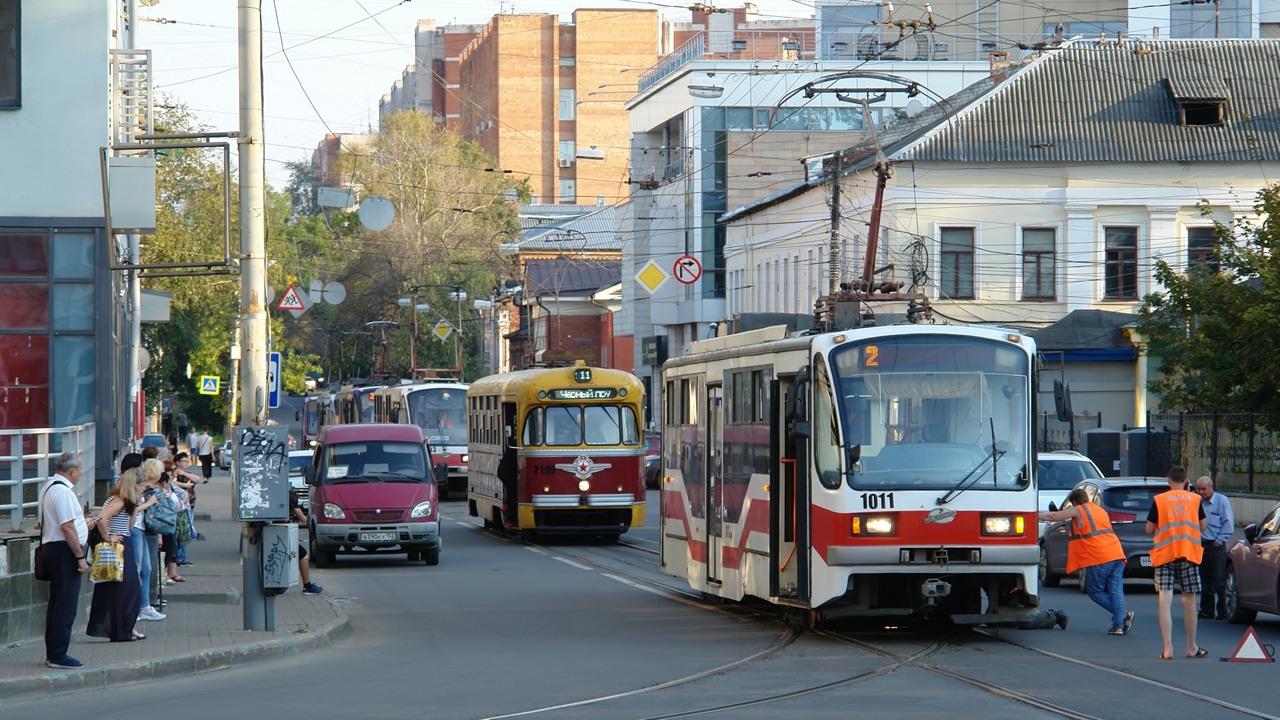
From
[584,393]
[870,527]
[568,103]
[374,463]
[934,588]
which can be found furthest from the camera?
[568,103]

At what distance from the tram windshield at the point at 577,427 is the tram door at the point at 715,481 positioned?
12.0 metres

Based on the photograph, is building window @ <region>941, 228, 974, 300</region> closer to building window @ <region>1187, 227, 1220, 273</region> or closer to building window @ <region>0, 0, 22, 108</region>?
building window @ <region>1187, 227, 1220, 273</region>

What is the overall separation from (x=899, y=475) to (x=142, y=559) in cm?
700

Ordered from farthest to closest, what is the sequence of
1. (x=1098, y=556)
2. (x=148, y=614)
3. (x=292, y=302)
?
(x=292, y=302), (x=148, y=614), (x=1098, y=556)

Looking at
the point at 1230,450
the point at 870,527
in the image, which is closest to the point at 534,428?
the point at 1230,450

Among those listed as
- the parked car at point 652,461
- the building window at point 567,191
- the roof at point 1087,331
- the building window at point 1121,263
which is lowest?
the parked car at point 652,461

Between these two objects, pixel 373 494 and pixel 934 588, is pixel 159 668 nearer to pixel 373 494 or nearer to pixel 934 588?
pixel 934 588

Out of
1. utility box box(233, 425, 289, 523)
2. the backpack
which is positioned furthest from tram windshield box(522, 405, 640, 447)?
utility box box(233, 425, 289, 523)

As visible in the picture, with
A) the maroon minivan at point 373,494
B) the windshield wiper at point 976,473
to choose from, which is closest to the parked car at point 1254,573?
the windshield wiper at point 976,473

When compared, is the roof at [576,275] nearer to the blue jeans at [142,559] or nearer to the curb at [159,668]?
the blue jeans at [142,559]

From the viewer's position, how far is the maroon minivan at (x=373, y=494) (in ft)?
84.0

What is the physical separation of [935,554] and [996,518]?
638mm

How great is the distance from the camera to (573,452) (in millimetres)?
30359

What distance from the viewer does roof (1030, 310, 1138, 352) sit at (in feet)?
160
